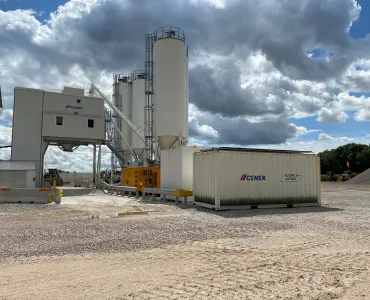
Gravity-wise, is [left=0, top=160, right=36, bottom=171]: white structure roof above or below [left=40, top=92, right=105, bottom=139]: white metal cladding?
below

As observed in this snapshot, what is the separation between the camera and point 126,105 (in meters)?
40.9

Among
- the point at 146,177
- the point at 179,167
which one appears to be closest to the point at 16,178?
the point at 146,177

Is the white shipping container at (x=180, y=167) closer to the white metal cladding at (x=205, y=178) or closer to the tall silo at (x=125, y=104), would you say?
the white metal cladding at (x=205, y=178)

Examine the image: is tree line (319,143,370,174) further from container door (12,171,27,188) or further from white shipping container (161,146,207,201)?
container door (12,171,27,188)

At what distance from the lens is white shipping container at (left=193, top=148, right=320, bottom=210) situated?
16.2m

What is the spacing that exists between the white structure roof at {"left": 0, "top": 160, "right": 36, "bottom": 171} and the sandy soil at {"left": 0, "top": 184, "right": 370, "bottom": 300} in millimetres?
18824

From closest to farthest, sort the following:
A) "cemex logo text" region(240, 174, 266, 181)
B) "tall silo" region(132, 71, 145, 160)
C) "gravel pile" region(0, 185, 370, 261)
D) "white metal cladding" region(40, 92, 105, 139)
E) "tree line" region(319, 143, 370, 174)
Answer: "gravel pile" region(0, 185, 370, 261) → "cemex logo text" region(240, 174, 266, 181) → "white metal cladding" region(40, 92, 105, 139) → "tall silo" region(132, 71, 145, 160) → "tree line" region(319, 143, 370, 174)

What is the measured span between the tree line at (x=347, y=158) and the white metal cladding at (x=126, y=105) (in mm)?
65229

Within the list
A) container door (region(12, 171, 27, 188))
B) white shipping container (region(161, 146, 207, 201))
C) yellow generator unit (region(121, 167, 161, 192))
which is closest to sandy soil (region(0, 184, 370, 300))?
white shipping container (region(161, 146, 207, 201))

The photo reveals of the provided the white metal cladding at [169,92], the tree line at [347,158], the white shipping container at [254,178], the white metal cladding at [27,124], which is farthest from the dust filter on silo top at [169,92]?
the tree line at [347,158]

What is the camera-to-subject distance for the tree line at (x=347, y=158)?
8481cm

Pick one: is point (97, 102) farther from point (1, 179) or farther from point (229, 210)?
point (229, 210)

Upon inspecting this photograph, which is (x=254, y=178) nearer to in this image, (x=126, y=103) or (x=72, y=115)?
(x=72, y=115)

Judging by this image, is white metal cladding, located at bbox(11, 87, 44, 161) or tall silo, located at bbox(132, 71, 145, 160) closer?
white metal cladding, located at bbox(11, 87, 44, 161)
